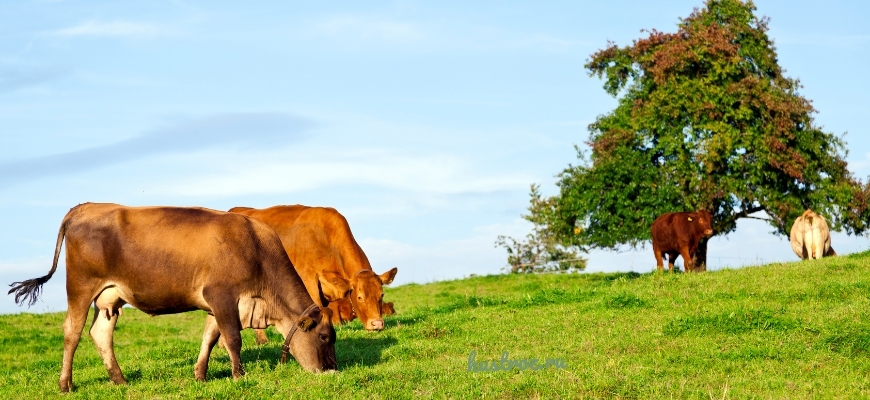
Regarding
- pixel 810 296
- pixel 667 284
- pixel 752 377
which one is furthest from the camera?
pixel 667 284

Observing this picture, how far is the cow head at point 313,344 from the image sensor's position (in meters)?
12.0

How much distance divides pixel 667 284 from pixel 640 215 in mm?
15917

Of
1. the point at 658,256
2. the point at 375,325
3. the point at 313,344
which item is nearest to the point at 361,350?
the point at 375,325

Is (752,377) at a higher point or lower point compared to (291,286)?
lower

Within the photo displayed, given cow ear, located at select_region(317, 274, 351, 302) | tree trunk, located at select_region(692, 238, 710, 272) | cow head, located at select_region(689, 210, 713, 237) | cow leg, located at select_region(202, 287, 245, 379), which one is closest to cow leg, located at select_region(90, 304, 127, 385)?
cow leg, located at select_region(202, 287, 245, 379)

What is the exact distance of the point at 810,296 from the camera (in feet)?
53.2

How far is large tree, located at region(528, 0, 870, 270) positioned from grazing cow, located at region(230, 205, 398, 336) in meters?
18.5

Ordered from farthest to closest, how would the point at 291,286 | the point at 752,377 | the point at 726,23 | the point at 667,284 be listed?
Result: the point at 726,23, the point at 667,284, the point at 291,286, the point at 752,377

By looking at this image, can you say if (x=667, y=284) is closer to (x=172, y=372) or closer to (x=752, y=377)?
(x=752, y=377)

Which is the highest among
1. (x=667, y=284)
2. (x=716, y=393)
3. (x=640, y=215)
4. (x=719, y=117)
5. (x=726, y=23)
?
(x=726, y=23)

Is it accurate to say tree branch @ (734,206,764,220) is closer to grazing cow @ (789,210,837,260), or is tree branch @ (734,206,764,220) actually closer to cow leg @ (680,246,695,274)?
grazing cow @ (789,210,837,260)

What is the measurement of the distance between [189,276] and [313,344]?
1804 millimetres

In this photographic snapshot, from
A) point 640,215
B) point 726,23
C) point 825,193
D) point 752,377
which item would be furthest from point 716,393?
point 726,23

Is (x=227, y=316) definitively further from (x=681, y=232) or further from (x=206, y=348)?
(x=681, y=232)
